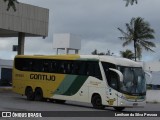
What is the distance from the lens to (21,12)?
40.9m

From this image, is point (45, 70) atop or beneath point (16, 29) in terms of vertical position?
beneath

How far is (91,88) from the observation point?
2730 centimetres

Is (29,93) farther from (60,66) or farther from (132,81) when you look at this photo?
(132,81)

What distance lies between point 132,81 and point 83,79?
10.1 feet

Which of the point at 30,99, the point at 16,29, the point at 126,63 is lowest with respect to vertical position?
the point at 30,99

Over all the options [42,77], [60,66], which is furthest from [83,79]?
[42,77]

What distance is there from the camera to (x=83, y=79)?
27.9 m

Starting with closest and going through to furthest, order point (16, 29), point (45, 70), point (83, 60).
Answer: point (83, 60)
point (45, 70)
point (16, 29)

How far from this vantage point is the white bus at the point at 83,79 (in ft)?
85.3

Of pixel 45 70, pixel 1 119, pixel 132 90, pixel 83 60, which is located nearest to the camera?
pixel 1 119

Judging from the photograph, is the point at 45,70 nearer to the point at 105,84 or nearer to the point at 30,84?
the point at 30,84

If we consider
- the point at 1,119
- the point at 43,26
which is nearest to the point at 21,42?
the point at 43,26

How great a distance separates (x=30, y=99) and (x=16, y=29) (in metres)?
11.0

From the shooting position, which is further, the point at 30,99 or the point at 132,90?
the point at 30,99
